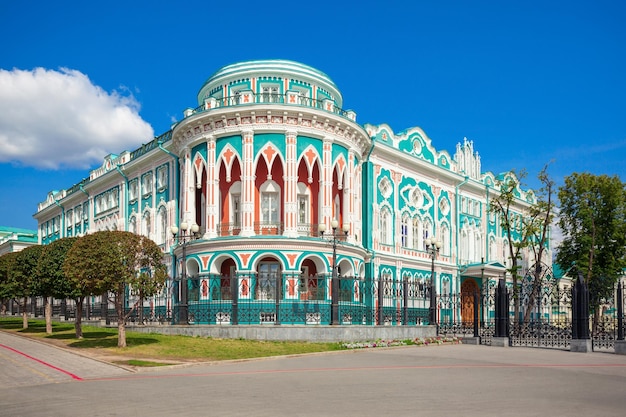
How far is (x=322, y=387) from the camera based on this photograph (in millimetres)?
11445

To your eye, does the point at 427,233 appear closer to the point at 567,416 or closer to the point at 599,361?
the point at 599,361

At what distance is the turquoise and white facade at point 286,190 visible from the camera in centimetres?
2856

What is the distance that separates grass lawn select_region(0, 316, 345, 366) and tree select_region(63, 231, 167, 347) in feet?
3.79

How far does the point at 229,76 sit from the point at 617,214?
26.2 m

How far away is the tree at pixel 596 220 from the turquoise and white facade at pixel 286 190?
604 centimetres

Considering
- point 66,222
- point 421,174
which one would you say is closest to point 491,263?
point 421,174

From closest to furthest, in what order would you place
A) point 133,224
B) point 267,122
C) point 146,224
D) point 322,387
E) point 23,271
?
1. point 322,387
2. point 23,271
3. point 267,122
4. point 146,224
5. point 133,224

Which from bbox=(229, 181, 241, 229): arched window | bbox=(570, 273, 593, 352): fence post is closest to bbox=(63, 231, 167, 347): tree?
bbox=(229, 181, 241, 229): arched window

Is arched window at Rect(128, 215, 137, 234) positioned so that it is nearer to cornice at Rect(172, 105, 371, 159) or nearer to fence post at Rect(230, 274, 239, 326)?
cornice at Rect(172, 105, 371, 159)

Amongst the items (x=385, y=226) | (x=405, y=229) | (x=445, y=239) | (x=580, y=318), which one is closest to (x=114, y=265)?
(x=580, y=318)

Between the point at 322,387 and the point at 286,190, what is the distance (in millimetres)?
17855

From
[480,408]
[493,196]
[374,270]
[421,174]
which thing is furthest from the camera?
[493,196]

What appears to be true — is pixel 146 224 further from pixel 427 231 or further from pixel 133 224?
pixel 427 231

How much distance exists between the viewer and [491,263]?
41062mm
